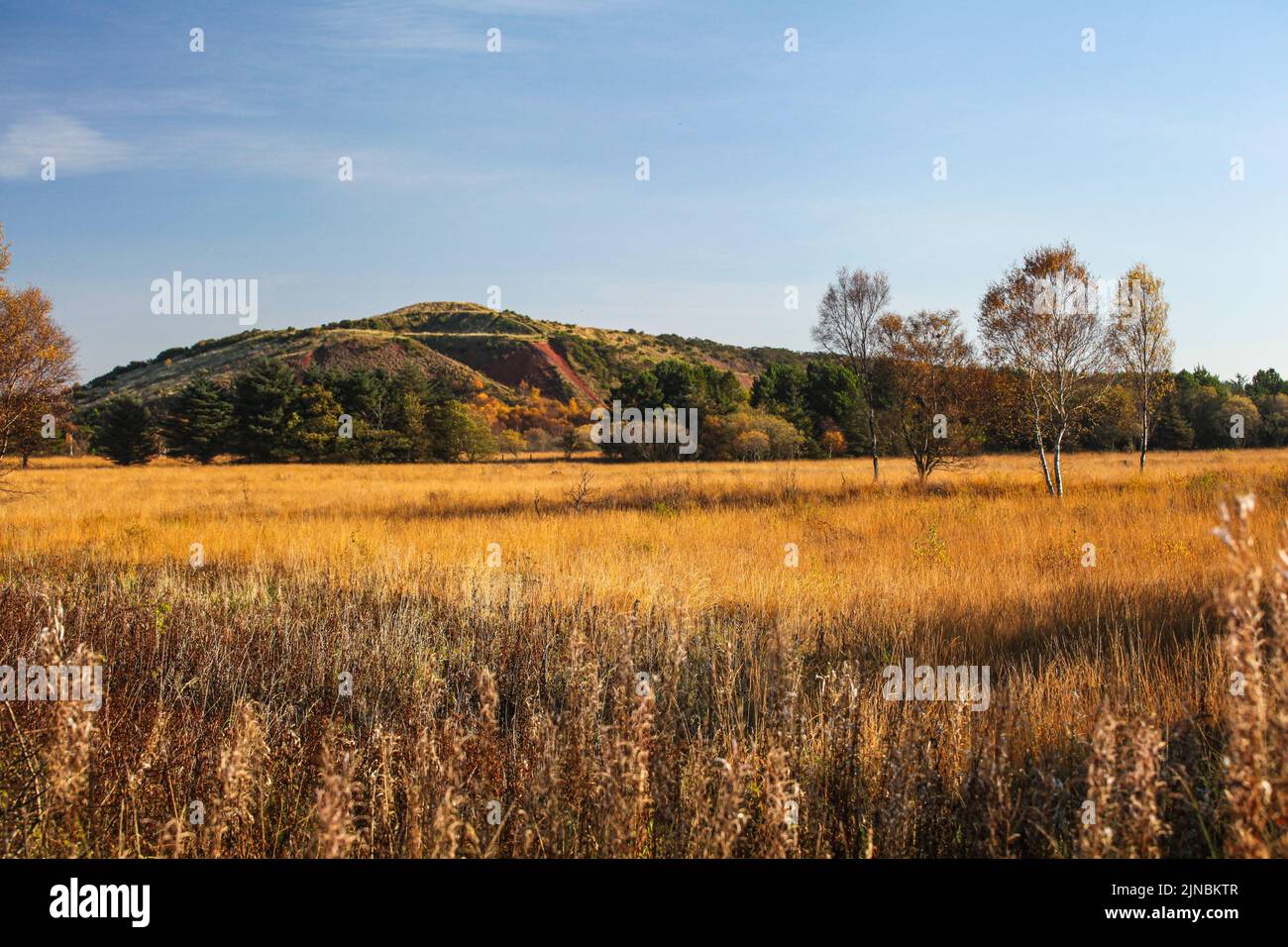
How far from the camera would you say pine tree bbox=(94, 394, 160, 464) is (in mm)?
53531

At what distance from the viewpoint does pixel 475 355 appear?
11431cm

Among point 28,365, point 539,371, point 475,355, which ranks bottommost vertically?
point 28,365

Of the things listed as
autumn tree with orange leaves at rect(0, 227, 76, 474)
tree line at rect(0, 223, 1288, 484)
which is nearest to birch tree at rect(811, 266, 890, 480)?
tree line at rect(0, 223, 1288, 484)

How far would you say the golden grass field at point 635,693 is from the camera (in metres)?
2.80

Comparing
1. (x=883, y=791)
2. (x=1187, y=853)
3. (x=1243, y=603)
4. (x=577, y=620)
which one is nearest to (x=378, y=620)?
(x=577, y=620)

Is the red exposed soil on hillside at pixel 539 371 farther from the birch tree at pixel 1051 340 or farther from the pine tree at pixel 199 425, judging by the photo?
the birch tree at pixel 1051 340

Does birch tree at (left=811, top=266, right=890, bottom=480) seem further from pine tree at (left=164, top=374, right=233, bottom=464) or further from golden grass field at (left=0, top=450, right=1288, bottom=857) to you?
pine tree at (left=164, top=374, right=233, bottom=464)

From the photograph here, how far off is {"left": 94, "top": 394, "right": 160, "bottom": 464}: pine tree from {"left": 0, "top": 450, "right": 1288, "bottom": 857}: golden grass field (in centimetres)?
4744

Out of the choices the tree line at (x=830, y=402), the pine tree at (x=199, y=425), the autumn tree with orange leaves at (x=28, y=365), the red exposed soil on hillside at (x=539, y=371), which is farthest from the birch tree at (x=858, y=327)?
the red exposed soil on hillside at (x=539, y=371)

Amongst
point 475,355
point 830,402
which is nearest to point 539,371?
point 475,355

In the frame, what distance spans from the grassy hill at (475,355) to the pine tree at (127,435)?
33894 mm

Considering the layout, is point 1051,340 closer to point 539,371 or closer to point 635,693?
point 635,693

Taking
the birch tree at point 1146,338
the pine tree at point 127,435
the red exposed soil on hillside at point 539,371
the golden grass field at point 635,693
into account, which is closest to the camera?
the golden grass field at point 635,693

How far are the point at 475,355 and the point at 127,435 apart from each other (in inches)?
2511
